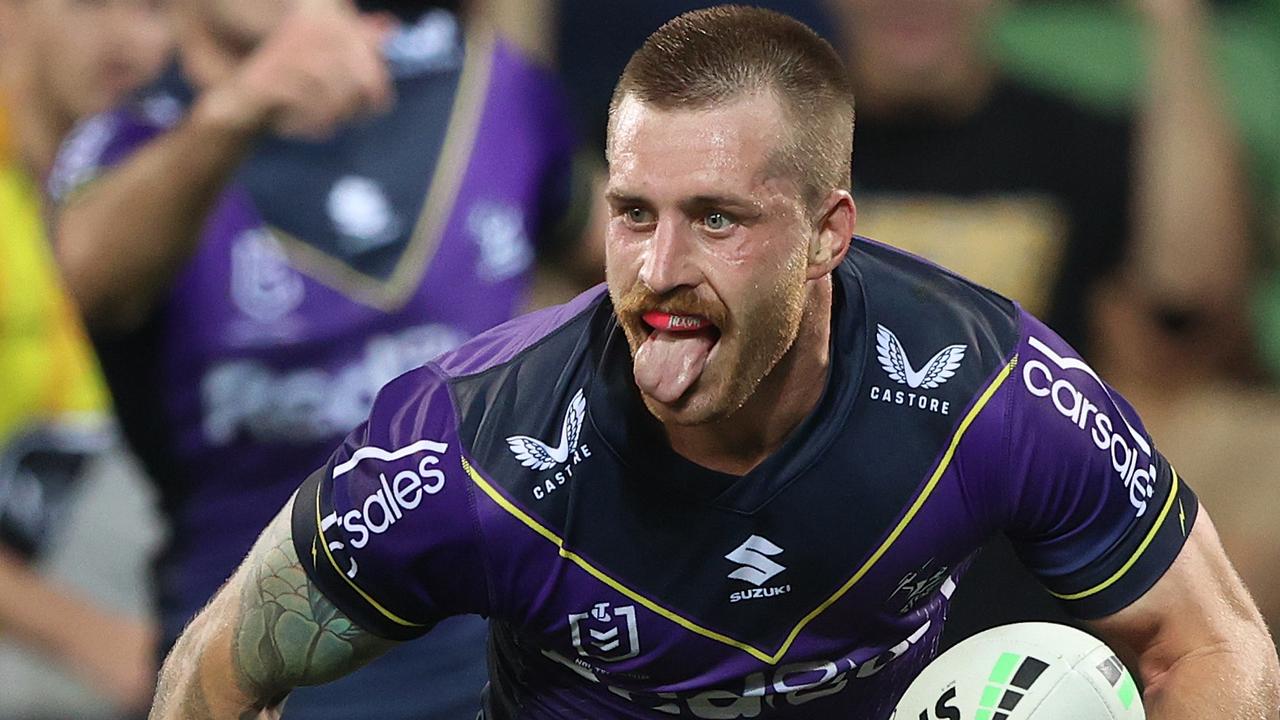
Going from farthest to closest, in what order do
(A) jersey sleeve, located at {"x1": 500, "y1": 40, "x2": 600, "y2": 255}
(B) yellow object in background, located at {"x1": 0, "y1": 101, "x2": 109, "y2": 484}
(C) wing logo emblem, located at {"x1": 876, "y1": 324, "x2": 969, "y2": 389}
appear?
(B) yellow object in background, located at {"x1": 0, "y1": 101, "x2": 109, "y2": 484}
(A) jersey sleeve, located at {"x1": 500, "y1": 40, "x2": 600, "y2": 255}
(C) wing logo emblem, located at {"x1": 876, "y1": 324, "x2": 969, "y2": 389}

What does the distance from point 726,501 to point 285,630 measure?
0.61 m

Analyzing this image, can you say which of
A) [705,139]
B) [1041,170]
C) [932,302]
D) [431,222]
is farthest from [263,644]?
[1041,170]

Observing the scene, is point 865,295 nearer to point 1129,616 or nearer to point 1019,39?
point 1129,616

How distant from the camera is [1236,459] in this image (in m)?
A: 5.06

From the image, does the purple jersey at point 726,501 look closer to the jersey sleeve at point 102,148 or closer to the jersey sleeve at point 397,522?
the jersey sleeve at point 397,522

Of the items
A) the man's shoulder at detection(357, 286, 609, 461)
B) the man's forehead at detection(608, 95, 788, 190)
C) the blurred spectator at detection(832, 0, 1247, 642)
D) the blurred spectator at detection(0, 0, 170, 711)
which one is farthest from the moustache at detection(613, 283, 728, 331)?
the blurred spectator at detection(0, 0, 170, 711)

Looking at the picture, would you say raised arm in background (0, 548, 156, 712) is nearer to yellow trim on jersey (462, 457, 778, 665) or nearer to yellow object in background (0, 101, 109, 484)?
yellow object in background (0, 101, 109, 484)

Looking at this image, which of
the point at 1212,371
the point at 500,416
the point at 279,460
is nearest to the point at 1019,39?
the point at 1212,371

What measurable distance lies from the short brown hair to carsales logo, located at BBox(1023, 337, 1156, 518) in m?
Result: 0.40

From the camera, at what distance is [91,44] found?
4961mm

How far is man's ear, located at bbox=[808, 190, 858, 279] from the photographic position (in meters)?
2.38

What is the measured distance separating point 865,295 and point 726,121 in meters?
0.43

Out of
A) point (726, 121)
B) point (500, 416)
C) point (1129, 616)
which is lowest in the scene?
point (1129, 616)

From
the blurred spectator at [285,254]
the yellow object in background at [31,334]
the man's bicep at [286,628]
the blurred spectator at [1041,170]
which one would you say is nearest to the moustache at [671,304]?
the man's bicep at [286,628]
